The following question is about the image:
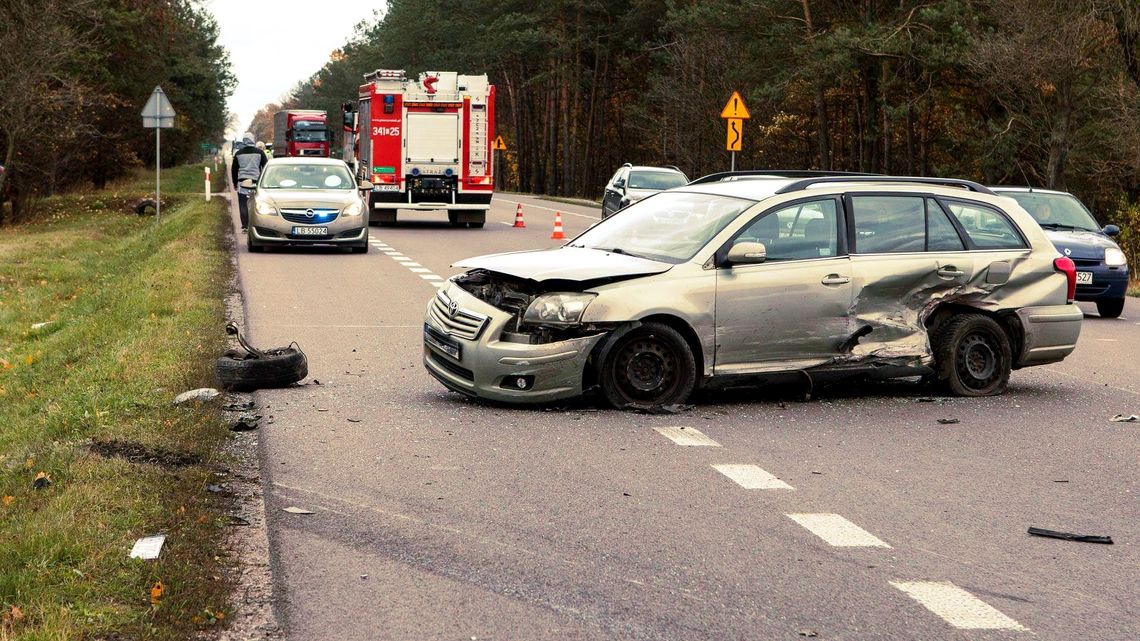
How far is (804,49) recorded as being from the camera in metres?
43.5

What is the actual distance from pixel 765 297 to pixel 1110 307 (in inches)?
382

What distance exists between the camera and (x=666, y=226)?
10.4m

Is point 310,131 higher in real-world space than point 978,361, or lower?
higher

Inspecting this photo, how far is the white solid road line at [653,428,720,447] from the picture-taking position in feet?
28.1

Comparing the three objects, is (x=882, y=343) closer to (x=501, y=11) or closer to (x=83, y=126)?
(x=83, y=126)

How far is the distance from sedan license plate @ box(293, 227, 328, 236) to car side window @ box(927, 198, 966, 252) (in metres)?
15.6

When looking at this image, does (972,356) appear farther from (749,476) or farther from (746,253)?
(749,476)

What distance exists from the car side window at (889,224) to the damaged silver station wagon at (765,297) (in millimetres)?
12

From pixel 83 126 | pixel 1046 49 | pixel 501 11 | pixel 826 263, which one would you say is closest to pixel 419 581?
pixel 826 263

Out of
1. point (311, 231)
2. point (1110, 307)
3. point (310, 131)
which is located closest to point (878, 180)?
point (1110, 307)

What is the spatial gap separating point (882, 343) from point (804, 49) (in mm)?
34524

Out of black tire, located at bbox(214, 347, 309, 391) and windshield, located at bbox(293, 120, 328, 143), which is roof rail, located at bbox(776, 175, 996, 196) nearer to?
black tire, located at bbox(214, 347, 309, 391)

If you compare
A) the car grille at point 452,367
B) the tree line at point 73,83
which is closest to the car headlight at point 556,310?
the car grille at point 452,367

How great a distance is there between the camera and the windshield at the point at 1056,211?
1888 centimetres
